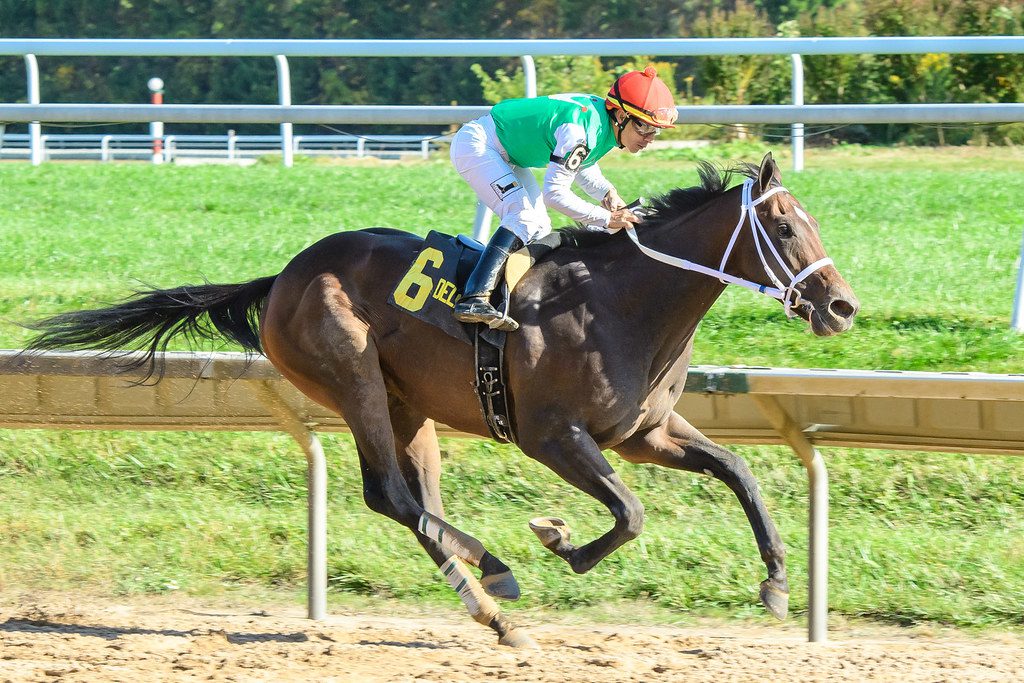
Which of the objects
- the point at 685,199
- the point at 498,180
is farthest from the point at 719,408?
the point at 498,180

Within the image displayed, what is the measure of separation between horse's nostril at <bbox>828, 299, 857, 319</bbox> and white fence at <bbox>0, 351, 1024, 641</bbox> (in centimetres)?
53

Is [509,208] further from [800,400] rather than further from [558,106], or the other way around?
[800,400]

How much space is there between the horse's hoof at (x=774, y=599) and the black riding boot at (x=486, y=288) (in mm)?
1217

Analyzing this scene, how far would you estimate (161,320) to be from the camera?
5461 millimetres

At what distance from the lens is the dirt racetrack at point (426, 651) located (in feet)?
14.7

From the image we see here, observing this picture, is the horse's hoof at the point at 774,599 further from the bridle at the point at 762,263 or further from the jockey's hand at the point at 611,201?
the jockey's hand at the point at 611,201

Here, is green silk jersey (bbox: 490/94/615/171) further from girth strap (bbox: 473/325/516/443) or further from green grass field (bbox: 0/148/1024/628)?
green grass field (bbox: 0/148/1024/628)

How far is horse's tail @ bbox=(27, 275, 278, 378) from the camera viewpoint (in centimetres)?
539

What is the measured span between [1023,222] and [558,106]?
4282mm

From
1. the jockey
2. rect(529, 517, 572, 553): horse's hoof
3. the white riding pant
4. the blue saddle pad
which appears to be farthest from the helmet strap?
rect(529, 517, 572, 553): horse's hoof

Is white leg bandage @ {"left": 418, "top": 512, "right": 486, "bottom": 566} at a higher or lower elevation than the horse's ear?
lower

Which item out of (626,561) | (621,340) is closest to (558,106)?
(621,340)

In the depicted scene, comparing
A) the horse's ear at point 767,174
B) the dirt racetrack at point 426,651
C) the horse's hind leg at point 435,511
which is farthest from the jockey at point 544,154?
the dirt racetrack at point 426,651

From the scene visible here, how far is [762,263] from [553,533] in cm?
115
